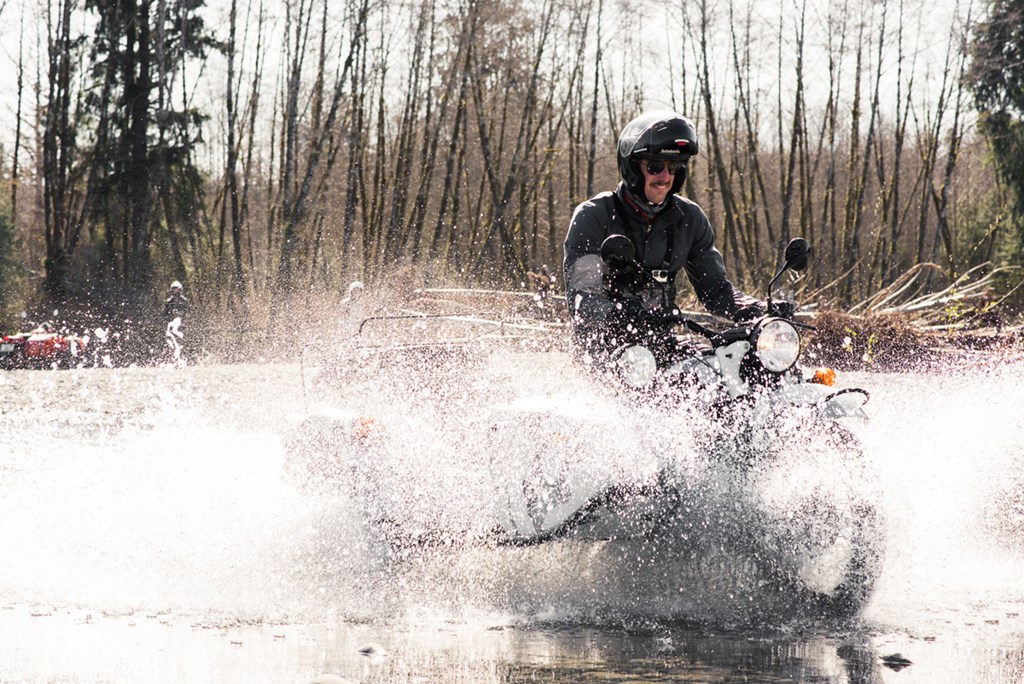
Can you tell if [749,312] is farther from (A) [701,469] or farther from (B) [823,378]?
(A) [701,469]

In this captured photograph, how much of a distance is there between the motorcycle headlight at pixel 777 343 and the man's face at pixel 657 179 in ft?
3.44

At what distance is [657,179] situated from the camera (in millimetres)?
5230

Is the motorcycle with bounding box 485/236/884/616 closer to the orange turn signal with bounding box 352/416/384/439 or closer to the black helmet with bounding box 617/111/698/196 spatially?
the orange turn signal with bounding box 352/416/384/439

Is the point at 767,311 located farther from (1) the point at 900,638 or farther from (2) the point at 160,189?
(2) the point at 160,189

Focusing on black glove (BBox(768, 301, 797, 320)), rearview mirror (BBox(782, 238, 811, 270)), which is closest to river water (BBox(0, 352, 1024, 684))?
black glove (BBox(768, 301, 797, 320))

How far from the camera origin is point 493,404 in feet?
15.9

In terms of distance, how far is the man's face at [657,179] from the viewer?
5215 millimetres

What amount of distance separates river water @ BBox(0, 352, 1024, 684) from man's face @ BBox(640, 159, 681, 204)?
87cm

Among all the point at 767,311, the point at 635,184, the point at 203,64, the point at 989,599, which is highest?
the point at 203,64

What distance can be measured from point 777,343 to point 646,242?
3.70 ft

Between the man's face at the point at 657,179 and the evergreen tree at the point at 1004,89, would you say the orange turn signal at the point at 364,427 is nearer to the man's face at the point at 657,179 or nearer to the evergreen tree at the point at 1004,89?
the man's face at the point at 657,179

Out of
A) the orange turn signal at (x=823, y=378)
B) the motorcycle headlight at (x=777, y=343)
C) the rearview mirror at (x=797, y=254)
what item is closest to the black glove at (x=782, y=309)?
the rearview mirror at (x=797, y=254)

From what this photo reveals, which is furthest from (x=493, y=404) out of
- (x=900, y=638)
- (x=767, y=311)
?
(x=900, y=638)

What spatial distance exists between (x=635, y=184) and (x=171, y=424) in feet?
18.4
